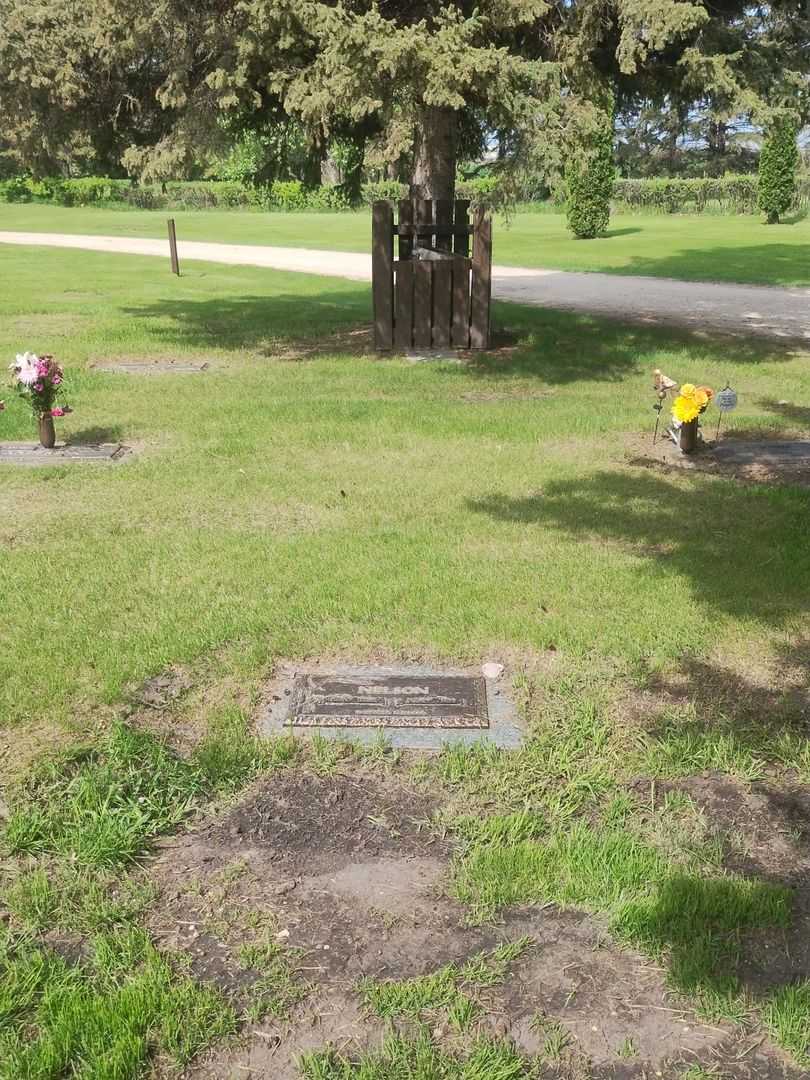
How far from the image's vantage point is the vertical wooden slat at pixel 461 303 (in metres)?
11.2

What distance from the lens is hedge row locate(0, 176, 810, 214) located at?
4153 centimetres

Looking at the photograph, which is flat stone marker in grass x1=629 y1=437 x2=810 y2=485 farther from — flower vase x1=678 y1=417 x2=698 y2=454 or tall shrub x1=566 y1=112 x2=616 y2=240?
tall shrub x1=566 y1=112 x2=616 y2=240

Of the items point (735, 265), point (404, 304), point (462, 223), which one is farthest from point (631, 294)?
point (404, 304)

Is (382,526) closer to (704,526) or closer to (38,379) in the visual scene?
(704,526)

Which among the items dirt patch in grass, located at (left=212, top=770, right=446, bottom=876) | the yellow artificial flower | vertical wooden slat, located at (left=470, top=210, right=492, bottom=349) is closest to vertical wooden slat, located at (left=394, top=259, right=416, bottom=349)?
vertical wooden slat, located at (left=470, top=210, right=492, bottom=349)

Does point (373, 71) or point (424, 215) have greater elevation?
point (373, 71)

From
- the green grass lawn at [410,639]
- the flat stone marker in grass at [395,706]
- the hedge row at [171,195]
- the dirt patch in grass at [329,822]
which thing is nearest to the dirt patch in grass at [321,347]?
the green grass lawn at [410,639]

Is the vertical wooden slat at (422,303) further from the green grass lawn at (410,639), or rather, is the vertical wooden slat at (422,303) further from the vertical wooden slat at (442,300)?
the green grass lawn at (410,639)

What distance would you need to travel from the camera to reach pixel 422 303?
1145 centimetres

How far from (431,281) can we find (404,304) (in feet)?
1.38

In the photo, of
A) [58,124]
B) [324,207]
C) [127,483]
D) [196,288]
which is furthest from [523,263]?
[324,207]

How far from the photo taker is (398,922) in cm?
269

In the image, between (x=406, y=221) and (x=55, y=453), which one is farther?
(x=406, y=221)

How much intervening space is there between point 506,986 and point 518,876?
0.40 metres
